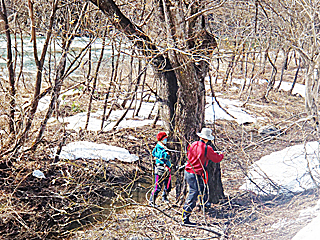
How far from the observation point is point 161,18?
613 cm

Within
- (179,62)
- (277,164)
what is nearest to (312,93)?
(179,62)

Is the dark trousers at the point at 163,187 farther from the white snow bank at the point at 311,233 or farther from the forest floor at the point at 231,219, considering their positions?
the white snow bank at the point at 311,233

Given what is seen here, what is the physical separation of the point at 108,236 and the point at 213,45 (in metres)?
3.73

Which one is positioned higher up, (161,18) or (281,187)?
(161,18)

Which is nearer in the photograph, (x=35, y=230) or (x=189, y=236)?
(x=189, y=236)

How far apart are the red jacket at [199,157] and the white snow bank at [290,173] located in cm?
91

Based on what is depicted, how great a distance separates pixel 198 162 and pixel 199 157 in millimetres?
142

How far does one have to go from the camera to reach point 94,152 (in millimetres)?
8477

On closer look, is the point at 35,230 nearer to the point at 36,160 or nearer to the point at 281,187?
the point at 36,160

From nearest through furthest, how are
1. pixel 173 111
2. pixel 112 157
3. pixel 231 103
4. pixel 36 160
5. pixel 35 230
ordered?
pixel 35 230
pixel 173 111
pixel 36 160
pixel 112 157
pixel 231 103

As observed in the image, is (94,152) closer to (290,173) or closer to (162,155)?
(162,155)

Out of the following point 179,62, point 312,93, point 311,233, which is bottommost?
point 311,233

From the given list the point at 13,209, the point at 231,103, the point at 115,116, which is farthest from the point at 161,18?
the point at 231,103

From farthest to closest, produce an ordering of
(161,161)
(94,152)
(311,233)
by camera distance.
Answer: (94,152) → (161,161) → (311,233)
